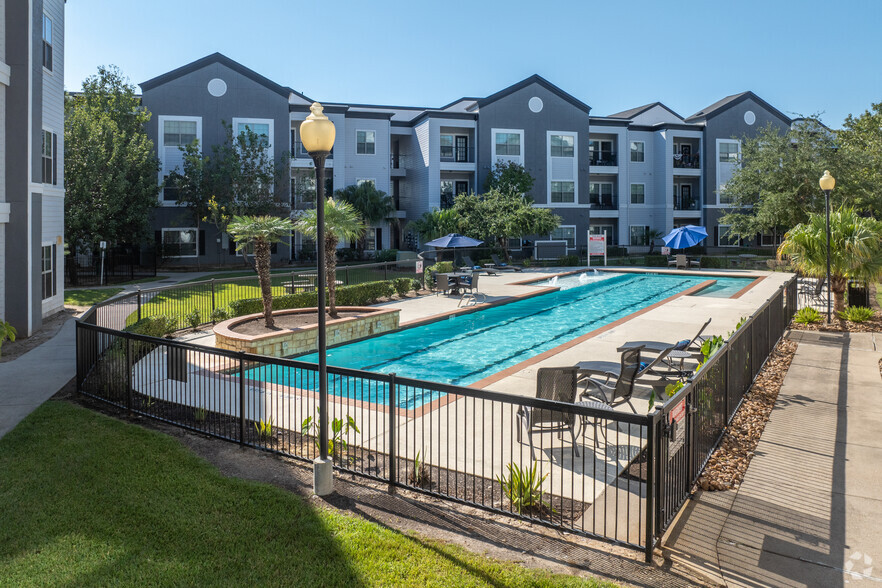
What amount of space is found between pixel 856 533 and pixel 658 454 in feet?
6.25

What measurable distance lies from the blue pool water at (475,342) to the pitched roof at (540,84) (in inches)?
861

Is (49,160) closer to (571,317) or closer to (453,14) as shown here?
(453,14)

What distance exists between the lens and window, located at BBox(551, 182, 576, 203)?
153 ft

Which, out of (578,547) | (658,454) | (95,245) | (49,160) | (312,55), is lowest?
(578,547)

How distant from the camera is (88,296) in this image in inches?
973

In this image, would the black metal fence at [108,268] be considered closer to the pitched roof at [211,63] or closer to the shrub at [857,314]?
the pitched roof at [211,63]

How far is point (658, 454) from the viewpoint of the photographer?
5.12 m

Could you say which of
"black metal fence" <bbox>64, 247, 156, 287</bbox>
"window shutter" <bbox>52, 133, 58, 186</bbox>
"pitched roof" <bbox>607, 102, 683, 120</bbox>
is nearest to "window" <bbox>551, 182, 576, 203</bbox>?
"pitched roof" <bbox>607, 102, 683, 120</bbox>

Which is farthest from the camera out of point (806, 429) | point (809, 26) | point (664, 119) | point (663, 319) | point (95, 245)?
point (664, 119)

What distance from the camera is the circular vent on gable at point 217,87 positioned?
37.8 meters

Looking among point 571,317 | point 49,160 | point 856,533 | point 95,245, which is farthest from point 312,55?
point 856,533

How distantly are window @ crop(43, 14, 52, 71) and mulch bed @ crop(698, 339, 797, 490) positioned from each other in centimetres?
2035

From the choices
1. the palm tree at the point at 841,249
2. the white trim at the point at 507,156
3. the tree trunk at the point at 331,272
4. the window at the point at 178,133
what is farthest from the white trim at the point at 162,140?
the palm tree at the point at 841,249

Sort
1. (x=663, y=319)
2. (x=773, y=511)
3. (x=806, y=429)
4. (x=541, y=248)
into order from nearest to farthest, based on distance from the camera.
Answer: (x=773, y=511) < (x=806, y=429) < (x=663, y=319) < (x=541, y=248)
